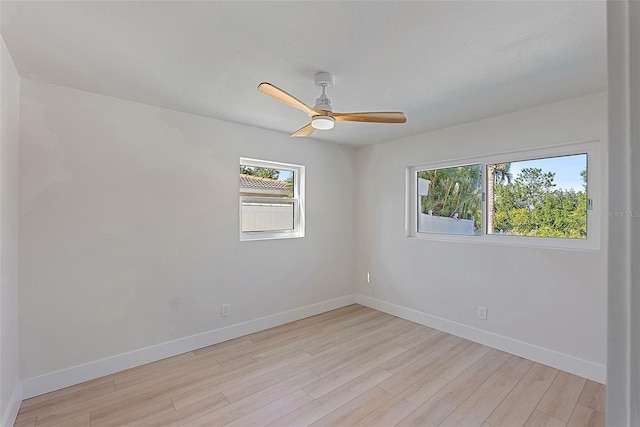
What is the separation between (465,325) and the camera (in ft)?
10.7

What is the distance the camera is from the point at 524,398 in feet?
7.30

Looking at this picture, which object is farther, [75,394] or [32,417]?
[75,394]

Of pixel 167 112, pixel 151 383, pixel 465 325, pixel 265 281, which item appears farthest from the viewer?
pixel 265 281

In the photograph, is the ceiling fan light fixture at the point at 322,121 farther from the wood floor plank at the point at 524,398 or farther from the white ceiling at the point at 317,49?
the wood floor plank at the point at 524,398

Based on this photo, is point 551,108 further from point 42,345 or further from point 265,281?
point 42,345

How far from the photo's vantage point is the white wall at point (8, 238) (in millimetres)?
1818

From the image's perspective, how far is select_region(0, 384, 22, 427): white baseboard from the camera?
1858 millimetres

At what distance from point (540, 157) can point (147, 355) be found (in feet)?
13.2

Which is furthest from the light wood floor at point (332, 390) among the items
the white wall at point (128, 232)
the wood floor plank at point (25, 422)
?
the white wall at point (128, 232)

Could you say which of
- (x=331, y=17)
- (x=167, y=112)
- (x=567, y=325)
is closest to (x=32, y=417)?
(x=167, y=112)

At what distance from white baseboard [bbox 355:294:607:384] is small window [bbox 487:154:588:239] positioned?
1.03 meters

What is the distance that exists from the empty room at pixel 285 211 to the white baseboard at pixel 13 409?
20mm

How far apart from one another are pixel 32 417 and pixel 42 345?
1.57 feet
